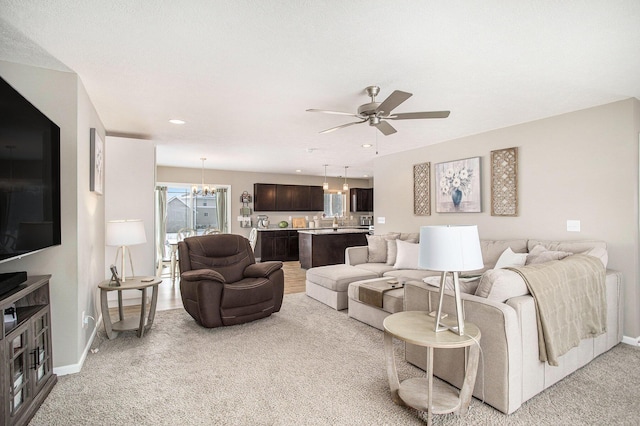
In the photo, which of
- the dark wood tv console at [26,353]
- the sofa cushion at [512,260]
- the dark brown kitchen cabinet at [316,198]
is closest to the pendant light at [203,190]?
the dark brown kitchen cabinet at [316,198]

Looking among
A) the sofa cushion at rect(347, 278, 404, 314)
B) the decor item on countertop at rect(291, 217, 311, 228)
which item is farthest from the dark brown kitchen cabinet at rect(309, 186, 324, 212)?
the sofa cushion at rect(347, 278, 404, 314)

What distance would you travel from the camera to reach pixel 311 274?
4969mm

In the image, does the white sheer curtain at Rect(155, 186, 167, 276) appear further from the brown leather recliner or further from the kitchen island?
the brown leather recliner

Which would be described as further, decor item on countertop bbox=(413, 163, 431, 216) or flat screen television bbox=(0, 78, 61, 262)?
decor item on countertop bbox=(413, 163, 431, 216)

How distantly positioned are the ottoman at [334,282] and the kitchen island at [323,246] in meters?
2.21

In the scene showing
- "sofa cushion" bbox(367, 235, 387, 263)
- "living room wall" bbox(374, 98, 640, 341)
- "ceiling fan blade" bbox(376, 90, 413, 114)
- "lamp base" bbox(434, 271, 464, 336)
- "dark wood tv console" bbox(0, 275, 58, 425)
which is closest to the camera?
"dark wood tv console" bbox(0, 275, 58, 425)

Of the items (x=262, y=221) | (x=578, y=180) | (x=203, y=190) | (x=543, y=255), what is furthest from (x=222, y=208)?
(x=578, y=180)

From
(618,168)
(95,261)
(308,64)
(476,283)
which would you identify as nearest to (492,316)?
(476,283)

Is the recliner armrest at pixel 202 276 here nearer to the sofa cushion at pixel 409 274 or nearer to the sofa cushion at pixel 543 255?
the sofa cushion at pixel 409 274

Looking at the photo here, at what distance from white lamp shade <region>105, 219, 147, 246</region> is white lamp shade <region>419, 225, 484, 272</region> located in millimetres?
2882

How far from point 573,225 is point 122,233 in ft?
15.5

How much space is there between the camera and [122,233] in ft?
11.0

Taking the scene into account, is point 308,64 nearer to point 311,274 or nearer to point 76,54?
point 76,54

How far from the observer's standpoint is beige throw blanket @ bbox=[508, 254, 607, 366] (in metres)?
2.20
